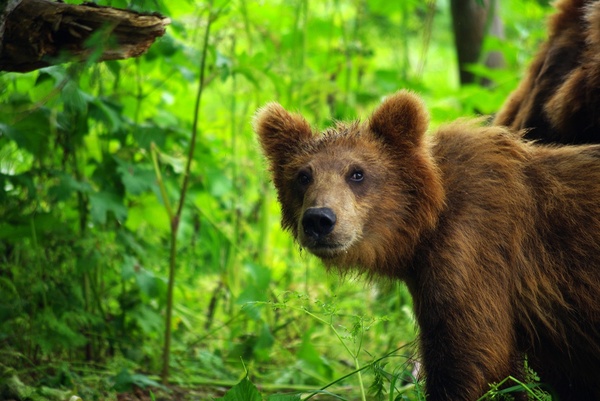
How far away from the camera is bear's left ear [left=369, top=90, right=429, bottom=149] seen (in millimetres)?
4770

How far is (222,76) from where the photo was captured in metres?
5.83

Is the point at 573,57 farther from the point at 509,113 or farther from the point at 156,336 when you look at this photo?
the point at 156,336

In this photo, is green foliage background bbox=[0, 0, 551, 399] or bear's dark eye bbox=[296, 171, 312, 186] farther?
green foliage background bbox=[0, 0, 551, 399]

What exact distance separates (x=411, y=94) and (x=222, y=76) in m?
1.59

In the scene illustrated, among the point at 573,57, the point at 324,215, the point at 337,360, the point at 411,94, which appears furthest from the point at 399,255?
the point at 337,360

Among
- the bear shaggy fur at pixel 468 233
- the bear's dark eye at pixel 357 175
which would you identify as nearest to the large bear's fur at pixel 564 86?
the bear shaggy fur at pixel 468 233

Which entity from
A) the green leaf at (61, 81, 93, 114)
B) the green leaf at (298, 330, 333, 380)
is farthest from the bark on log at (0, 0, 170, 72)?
the green leaf at (298, 330, 333, 380)

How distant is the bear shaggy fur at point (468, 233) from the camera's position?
4.30 meters

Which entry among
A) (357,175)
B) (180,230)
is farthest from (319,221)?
(180,230)

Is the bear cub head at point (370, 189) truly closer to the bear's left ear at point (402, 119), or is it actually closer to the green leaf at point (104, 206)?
the bear's left ear at point (402, 119)

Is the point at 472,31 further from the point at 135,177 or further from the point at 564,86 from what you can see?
the point at 135,177

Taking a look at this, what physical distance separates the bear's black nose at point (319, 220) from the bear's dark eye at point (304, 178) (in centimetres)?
40

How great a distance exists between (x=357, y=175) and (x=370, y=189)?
0.36 feet

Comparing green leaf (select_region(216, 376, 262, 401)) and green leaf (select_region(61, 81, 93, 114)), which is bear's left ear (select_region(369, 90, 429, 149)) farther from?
green leaf (select_region(61, 81, 93, 114))
